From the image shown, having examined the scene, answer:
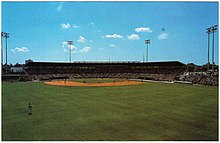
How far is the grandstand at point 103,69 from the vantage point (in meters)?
42.3

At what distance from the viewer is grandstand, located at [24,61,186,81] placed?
42.3 metres

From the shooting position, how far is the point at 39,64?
144ft

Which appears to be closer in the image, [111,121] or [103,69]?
[111,121]

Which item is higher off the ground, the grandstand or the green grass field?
the grandstand

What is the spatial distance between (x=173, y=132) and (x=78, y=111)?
16.6ft

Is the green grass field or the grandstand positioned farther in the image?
the grandstand

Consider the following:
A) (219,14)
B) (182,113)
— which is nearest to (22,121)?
(182,113)

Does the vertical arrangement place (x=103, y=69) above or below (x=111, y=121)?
above

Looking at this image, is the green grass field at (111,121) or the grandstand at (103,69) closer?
the green grass field at (111,121)

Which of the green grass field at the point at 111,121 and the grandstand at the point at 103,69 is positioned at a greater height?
the grandstand at the point at 103,69

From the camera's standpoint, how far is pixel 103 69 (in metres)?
48.6

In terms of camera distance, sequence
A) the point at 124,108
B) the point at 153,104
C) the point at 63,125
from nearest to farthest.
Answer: the point at 63,125 → the point at 124,108 → the point at 153,104

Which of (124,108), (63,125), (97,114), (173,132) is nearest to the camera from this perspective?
(173,132)

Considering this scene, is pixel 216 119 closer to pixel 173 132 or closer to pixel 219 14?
→ pixel 173 132
